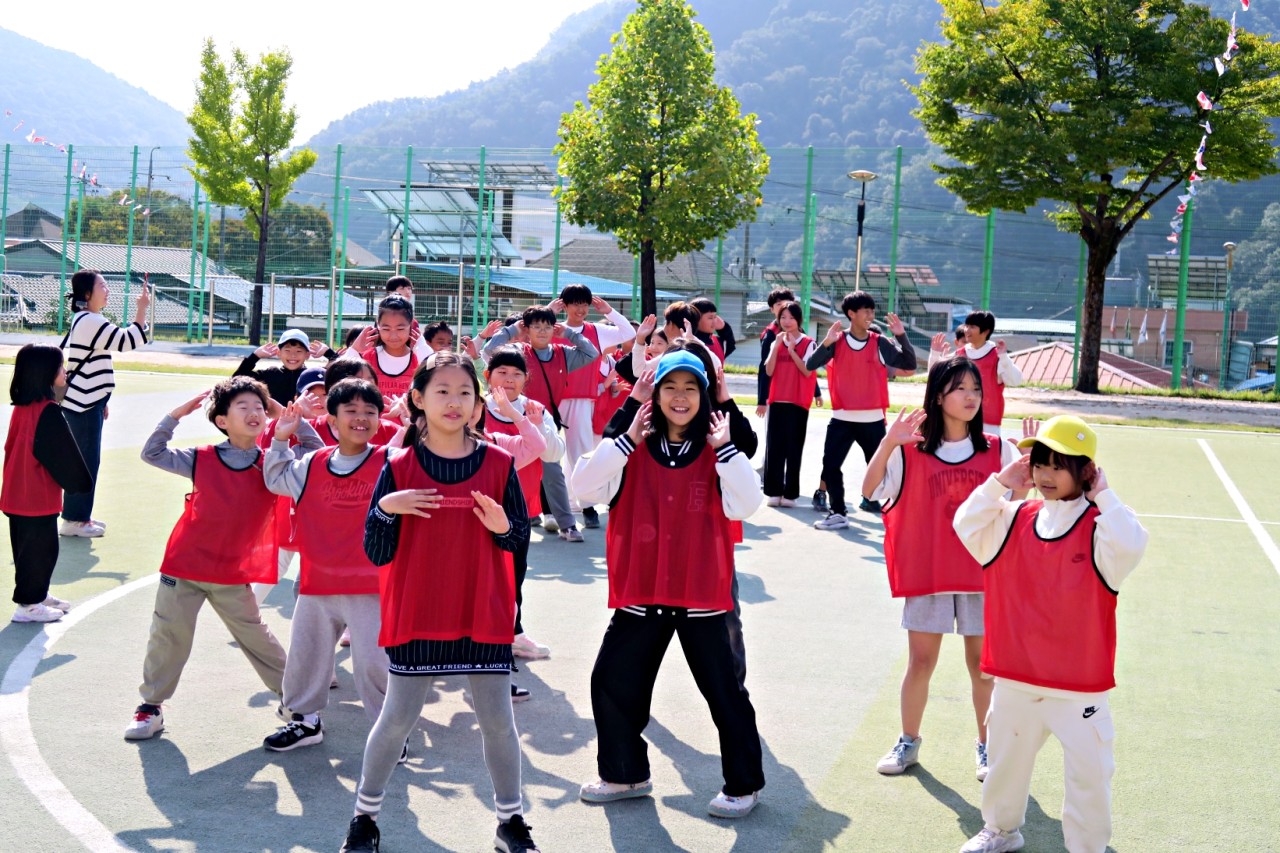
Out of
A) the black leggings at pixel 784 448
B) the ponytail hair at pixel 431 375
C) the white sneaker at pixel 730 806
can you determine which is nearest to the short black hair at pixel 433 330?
the black leggings at pixel 784 448

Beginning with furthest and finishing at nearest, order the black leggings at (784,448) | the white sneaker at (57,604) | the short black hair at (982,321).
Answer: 1. the black leggings at (784,448)
2. the short black hair at (982,321)
3. the white sneaker at (57,604)

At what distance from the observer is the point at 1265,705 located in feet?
19.4

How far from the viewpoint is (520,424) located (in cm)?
515

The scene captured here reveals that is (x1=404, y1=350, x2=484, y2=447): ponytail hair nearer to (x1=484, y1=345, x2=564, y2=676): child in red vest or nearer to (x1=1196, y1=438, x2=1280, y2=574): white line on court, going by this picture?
(x1=484, y1=345, x2=564, y2=676): child in red vest

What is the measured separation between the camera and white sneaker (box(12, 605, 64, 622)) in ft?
22.1

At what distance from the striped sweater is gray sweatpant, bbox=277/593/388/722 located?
161 inches

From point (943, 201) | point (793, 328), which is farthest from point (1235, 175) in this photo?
point (793, 328)

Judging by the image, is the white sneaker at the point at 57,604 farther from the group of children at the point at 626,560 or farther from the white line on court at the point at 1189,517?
the white line on court at the point at 1189,517

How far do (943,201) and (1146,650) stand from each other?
1186 inches

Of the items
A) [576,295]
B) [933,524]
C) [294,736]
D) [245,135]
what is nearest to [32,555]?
[294,736]

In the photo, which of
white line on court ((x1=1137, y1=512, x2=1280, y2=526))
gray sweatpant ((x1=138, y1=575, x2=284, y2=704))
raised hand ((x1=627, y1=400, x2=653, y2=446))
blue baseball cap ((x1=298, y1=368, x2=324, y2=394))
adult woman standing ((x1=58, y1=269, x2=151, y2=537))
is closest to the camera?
raised hand ((x1=627, y1=400, x2=653, y2=446))

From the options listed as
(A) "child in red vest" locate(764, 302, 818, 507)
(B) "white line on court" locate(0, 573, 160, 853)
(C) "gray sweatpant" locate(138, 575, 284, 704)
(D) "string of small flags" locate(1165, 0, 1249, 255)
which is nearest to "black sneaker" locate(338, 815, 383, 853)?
(B) "white line on court" locate(0, 573, 160, 853)

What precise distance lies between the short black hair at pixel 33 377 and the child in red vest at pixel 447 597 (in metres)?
3.78

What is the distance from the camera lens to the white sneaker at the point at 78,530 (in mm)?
9086
